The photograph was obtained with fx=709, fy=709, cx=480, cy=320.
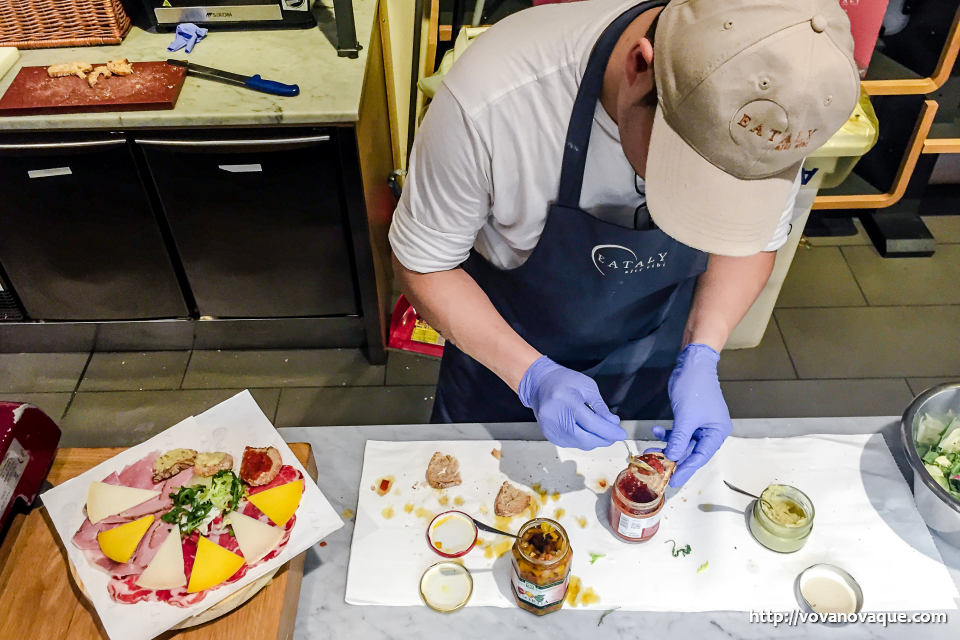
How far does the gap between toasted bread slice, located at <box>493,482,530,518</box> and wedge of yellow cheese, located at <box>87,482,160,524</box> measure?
0.67 metres

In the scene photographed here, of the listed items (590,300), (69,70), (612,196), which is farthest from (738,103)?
(69,70)

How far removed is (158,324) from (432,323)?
→ 6.43ft

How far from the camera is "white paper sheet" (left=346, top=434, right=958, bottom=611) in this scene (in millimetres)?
1342

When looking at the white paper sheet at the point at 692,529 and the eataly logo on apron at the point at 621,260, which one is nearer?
the white paper sheet at the point at 692,529

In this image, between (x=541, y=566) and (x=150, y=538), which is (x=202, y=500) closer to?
(x=150, y=538)

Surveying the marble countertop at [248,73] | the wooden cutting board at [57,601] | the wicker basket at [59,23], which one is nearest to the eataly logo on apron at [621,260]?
the wooden cutting board at [57,601]

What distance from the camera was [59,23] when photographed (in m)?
2.58

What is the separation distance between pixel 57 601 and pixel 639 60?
1364 mm

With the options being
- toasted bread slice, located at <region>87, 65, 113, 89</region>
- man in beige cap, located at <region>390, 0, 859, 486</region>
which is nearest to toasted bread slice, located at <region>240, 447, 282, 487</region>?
man in beige cap, located at <region>390, 0, 859, 486</region>

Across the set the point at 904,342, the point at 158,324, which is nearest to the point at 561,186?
the point at 158,324

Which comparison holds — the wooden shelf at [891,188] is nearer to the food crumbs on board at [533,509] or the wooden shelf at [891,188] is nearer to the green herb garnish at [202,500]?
the food crumbs on board at [533,509]

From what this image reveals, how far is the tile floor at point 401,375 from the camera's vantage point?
292 cm

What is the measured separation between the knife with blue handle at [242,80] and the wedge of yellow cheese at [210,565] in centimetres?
157

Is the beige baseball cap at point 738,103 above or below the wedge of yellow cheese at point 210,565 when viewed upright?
above
